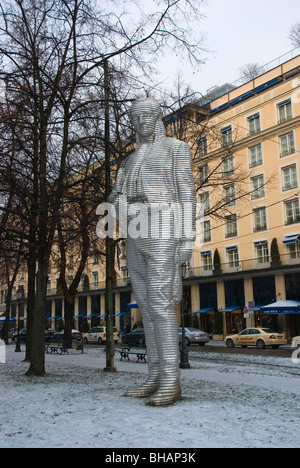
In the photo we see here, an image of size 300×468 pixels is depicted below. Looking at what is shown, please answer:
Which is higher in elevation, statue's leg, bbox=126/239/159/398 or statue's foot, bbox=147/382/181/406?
statue's leg, bbox=126/239/159/398

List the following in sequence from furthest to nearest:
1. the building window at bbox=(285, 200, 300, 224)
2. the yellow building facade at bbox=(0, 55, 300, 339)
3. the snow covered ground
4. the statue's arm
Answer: the yellow building facade at bbox=(0, 55, 300, 339)
the building window at bbox=(285, 200, 300, 224)
the statue's arm
the snow covered ground

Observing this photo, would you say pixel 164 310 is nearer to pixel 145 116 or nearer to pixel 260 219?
pixel 145 116

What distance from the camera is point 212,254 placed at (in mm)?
40719

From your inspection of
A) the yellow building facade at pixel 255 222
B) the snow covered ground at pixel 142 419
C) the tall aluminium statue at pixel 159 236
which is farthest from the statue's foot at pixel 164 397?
the yellow building facade at pixel 255 222

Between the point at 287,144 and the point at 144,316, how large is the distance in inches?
1219

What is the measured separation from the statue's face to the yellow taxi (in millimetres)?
21397

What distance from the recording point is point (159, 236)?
6617mm

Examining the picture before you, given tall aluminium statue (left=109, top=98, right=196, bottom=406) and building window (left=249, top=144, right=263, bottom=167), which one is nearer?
tall aluminium statue (left=109, top=98, right=196, bottom=406)

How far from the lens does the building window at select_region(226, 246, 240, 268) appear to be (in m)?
38.2

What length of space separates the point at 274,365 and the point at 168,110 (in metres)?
9.69

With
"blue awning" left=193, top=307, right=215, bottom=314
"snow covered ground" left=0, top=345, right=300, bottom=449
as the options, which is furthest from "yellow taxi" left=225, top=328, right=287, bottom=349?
"snow covered ground" left=0, top=345, right=300, bottom=449

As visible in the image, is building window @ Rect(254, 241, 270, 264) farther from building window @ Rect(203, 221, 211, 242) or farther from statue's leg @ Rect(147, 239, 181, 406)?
statue's leg @ Rect(147, 239, 181, 406)

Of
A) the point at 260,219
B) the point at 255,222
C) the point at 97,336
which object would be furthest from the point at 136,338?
the point at 260,219
